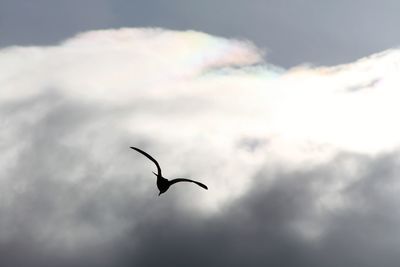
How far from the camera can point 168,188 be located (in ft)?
85.7
